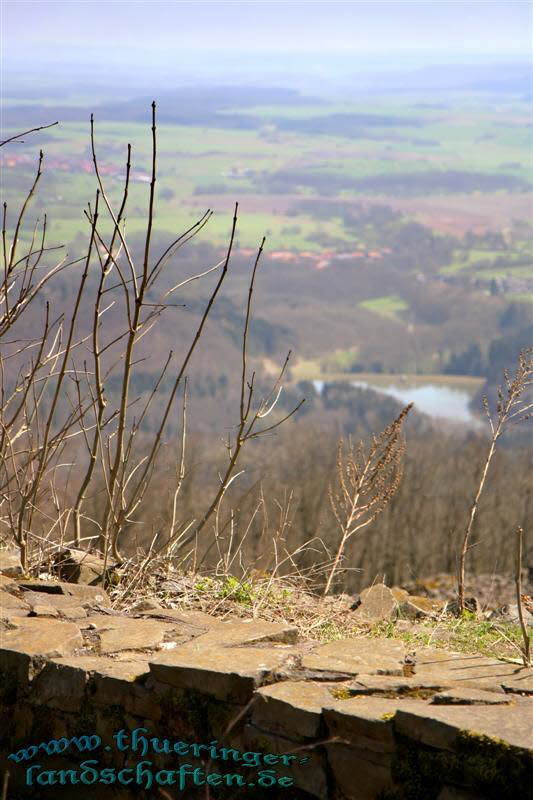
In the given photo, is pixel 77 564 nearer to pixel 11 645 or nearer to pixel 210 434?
pixel 11 645

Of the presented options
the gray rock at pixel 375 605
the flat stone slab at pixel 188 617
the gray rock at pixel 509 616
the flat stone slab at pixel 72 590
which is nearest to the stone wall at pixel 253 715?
the flat stone slab at pixel 188 617

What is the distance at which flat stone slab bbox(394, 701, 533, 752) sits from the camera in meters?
2.89

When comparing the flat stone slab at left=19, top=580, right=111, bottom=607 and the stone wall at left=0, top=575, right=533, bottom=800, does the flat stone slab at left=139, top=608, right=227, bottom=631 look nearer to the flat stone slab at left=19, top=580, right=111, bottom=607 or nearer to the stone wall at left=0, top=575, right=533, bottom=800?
the stone wall at left=0, top=575, right=533, bottom=800

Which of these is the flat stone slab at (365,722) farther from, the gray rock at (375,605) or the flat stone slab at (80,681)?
the gray rock at (375,605)

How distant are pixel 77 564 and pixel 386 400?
84159 millimetres

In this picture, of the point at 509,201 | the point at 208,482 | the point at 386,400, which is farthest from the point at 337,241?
the point at 208,482

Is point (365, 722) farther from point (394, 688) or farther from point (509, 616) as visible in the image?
point (509, 616)

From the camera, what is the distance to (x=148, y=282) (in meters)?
4.77

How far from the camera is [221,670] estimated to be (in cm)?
349

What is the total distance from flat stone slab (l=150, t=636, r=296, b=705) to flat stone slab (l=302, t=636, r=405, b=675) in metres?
0.16

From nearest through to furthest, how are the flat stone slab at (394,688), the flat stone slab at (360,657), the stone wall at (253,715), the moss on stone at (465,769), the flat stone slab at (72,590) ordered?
1. the moss on stone at (465,769)
2. the stone wall at (253,715)
3. the flat stone slab at (394,688)
4. the flat stone slab at (360,657)
5. the flat stone slab at (72,590)

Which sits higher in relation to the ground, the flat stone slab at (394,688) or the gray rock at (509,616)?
the flat stone slab at (394,688)

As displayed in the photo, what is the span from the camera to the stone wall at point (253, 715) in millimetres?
2977

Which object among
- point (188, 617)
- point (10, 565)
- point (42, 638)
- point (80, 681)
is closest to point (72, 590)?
point (10, 565)
